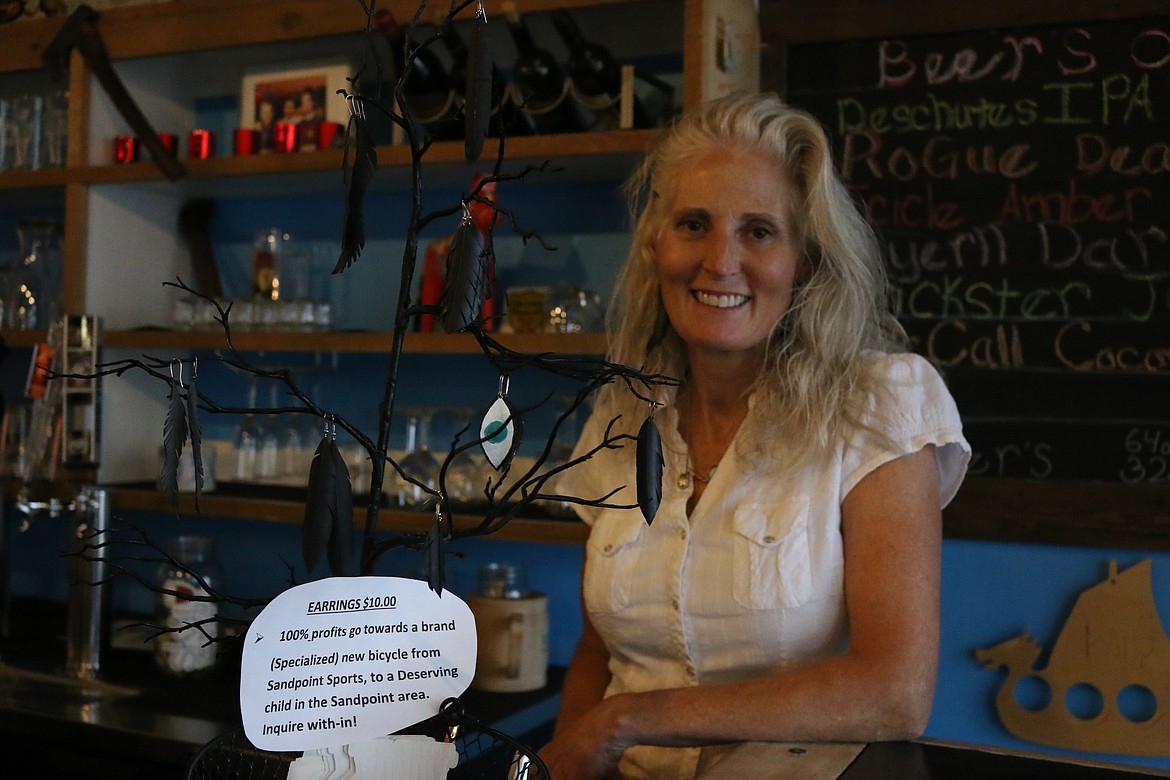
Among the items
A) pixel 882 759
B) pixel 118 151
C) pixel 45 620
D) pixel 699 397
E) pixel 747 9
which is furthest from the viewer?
pixel 45 620

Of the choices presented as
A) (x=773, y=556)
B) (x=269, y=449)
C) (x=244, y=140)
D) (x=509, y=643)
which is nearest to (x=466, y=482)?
(x=509, y=643)

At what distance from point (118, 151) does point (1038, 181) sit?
190cm

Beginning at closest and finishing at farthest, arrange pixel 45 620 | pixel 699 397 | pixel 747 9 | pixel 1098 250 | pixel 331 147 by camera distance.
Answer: pixel 699 397 → pixel 1098 250 → pixel 747 9 → pixel 331 147 → pixel 45 620

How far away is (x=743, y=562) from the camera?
52.7 inches

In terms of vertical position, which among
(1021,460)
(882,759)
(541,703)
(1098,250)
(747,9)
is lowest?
(541,703)

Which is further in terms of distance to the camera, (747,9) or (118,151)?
(118,151)

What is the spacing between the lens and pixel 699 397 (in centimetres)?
152

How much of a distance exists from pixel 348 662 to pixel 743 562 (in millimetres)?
751

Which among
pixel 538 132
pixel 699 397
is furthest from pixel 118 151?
pixel 699 397

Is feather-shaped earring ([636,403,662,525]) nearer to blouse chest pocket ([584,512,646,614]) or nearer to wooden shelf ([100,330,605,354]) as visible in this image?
blouse chest pocket ([584,512,646,614])

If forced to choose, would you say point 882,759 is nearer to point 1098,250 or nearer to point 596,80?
point 1098,250

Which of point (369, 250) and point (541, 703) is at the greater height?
point (369, 250)

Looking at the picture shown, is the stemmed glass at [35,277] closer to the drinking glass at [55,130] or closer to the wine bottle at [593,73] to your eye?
the drinking glass at [55,130]

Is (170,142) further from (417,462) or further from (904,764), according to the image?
(904,764)
